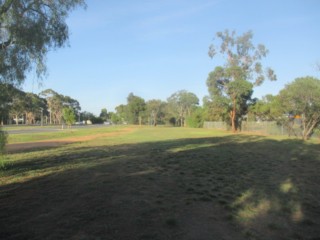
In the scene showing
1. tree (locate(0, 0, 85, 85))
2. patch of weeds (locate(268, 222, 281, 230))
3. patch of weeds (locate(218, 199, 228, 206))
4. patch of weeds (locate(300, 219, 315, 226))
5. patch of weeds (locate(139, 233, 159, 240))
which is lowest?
patch of weeds (locate(300, 219, 315, 226))

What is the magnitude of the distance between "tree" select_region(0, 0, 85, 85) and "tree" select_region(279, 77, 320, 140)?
24300 millimetres

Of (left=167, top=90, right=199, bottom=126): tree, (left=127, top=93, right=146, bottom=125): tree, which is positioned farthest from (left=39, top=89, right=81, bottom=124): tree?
(left=167, top=90, right=199, bottom=126): tree

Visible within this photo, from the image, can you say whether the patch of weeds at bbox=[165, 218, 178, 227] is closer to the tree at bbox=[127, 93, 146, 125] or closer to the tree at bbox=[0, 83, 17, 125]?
the tree at bbox=[0, 83, 17, 125]

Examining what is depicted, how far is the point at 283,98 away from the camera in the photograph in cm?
2938

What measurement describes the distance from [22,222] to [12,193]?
7.85 feet

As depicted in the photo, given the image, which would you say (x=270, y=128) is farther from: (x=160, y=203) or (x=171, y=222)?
(x=171, y=222)

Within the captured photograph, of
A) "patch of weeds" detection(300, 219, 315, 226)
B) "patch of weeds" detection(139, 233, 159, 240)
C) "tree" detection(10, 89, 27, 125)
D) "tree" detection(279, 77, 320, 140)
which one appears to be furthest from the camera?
"tree" detection(279, 77, 320, 140)

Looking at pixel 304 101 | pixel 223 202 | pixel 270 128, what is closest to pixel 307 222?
pixel 223 202

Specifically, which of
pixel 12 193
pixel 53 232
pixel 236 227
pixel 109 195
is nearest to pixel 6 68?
Answer: pixel 12 193

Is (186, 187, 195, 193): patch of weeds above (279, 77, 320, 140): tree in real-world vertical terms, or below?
below

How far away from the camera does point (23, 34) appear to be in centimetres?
818

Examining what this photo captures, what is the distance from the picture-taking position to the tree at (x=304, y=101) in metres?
26.7

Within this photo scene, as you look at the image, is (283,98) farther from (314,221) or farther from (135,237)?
(135,237)

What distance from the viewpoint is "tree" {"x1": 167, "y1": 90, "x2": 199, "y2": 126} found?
95.9 m
